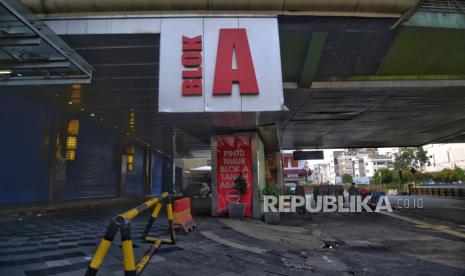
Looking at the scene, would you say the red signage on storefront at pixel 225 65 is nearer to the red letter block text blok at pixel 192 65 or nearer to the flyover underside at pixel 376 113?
the red letter block text blok at pixel 192 65

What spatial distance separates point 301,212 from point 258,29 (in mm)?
10809

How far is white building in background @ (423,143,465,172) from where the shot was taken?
7662cm

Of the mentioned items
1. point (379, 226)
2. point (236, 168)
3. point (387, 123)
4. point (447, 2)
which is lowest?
point (379, 226)

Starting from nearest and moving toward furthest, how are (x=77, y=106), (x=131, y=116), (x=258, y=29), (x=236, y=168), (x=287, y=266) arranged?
1. (x=287, y=266)
2. (x=258, y=29)
3. (x=236, y=168)
4. (x=77, y=106)
5. (x=131, y=116)

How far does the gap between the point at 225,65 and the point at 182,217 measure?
195 inches

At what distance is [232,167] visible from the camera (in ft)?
45.0

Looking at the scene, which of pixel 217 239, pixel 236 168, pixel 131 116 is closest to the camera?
pixel 217 239

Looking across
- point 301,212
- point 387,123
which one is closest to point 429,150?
point 387,123

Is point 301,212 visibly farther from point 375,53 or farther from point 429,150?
point 429,150

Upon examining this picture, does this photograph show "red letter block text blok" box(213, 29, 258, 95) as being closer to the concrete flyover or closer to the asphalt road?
the concrete flyover

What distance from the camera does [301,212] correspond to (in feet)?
57.5

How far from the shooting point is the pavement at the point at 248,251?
5.52 meters

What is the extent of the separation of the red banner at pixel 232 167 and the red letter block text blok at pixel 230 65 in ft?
13.1

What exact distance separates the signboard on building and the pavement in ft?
13.2
